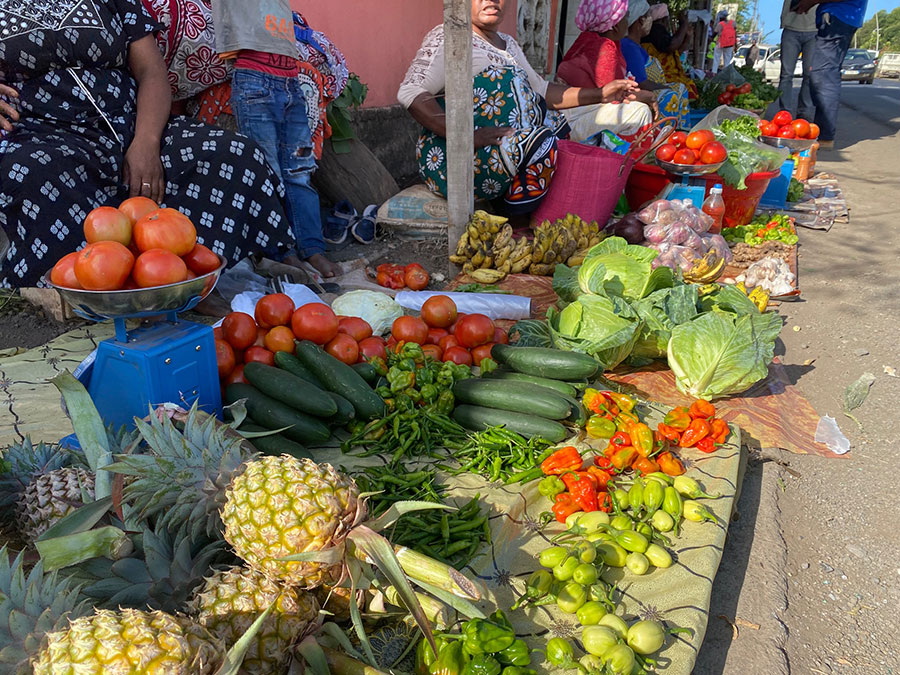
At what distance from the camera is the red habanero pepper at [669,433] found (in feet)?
8.93

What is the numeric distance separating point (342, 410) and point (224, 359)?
633 millimetres

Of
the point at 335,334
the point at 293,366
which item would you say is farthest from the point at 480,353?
the point at 293,366

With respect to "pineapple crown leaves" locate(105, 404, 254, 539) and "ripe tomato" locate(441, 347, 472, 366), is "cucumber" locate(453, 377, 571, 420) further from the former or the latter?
"pineapple crown leaves" locate(105, 404, 254, 539)

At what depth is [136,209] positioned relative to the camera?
2359mm

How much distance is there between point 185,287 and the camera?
2154 mm

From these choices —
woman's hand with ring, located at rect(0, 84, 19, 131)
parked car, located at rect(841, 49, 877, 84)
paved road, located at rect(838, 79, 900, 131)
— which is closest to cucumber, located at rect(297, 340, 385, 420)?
woman's hand with ring, located at rect(0, 84, 19, 131)

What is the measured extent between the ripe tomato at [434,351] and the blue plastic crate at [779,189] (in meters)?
5.53

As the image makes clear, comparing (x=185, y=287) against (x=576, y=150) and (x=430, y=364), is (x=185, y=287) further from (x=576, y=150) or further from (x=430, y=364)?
(x=576, y=150)

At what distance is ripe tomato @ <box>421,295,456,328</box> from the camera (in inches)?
135

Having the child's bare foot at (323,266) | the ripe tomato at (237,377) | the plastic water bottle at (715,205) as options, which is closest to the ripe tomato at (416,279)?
the child's bare foot at (323,266)

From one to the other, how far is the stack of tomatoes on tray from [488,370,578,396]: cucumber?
140 centimetres

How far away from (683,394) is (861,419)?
92 centimetres

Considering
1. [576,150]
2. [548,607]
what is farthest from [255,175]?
[548,607]

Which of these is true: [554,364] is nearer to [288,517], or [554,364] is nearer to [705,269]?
[288,517]
